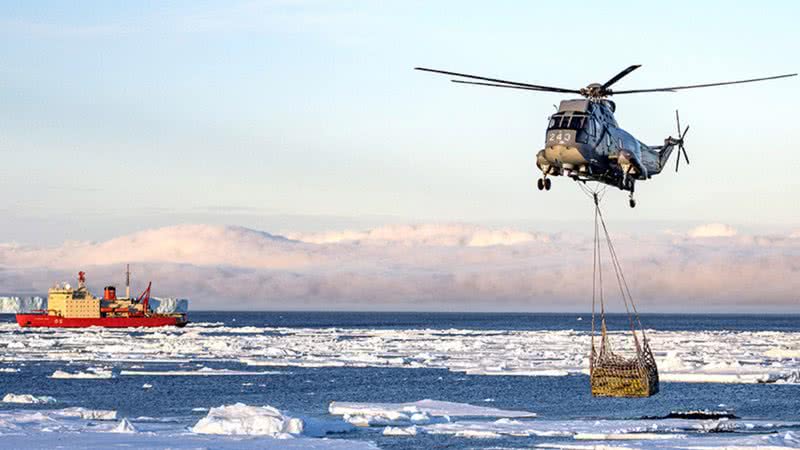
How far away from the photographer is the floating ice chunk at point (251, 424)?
79.4 feet

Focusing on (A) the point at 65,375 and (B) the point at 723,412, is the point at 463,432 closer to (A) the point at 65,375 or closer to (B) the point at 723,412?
Answer: (B) the point at 723,412

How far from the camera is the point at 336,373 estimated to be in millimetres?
48719

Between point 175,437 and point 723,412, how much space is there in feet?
53.4

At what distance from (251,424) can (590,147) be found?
359 inches

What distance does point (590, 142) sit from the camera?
2228 centimetres

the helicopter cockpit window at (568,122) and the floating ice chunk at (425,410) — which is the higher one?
the helicopter cockpit window at (568,122)

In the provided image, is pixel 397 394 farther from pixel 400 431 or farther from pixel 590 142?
pixel 590 142

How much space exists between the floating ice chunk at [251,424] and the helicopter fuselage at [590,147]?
25.1ft

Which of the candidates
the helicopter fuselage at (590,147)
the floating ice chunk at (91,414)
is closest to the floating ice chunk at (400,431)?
the floating ice chunk at (91,414)

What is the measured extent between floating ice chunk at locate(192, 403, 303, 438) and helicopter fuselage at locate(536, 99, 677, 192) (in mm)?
7643

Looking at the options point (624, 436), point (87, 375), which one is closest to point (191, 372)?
point (87, 375)

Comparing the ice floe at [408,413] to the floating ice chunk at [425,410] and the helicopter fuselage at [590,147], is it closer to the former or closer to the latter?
the floating ice chunk at [425,410]

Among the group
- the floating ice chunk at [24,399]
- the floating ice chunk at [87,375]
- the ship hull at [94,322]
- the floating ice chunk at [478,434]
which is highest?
the ship hull at [94,322]

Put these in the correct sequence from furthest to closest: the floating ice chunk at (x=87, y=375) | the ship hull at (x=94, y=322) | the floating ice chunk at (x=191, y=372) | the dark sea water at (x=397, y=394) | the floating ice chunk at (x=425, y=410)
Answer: the ship hull at (x=94, y=322)
the floating ice chunk at (x=191, y=372)
the floating ice chunk at (x=87, y=375)
the dark sea water at (x=397, y=394)
the floating ice chunk at (x=425, y=410)
